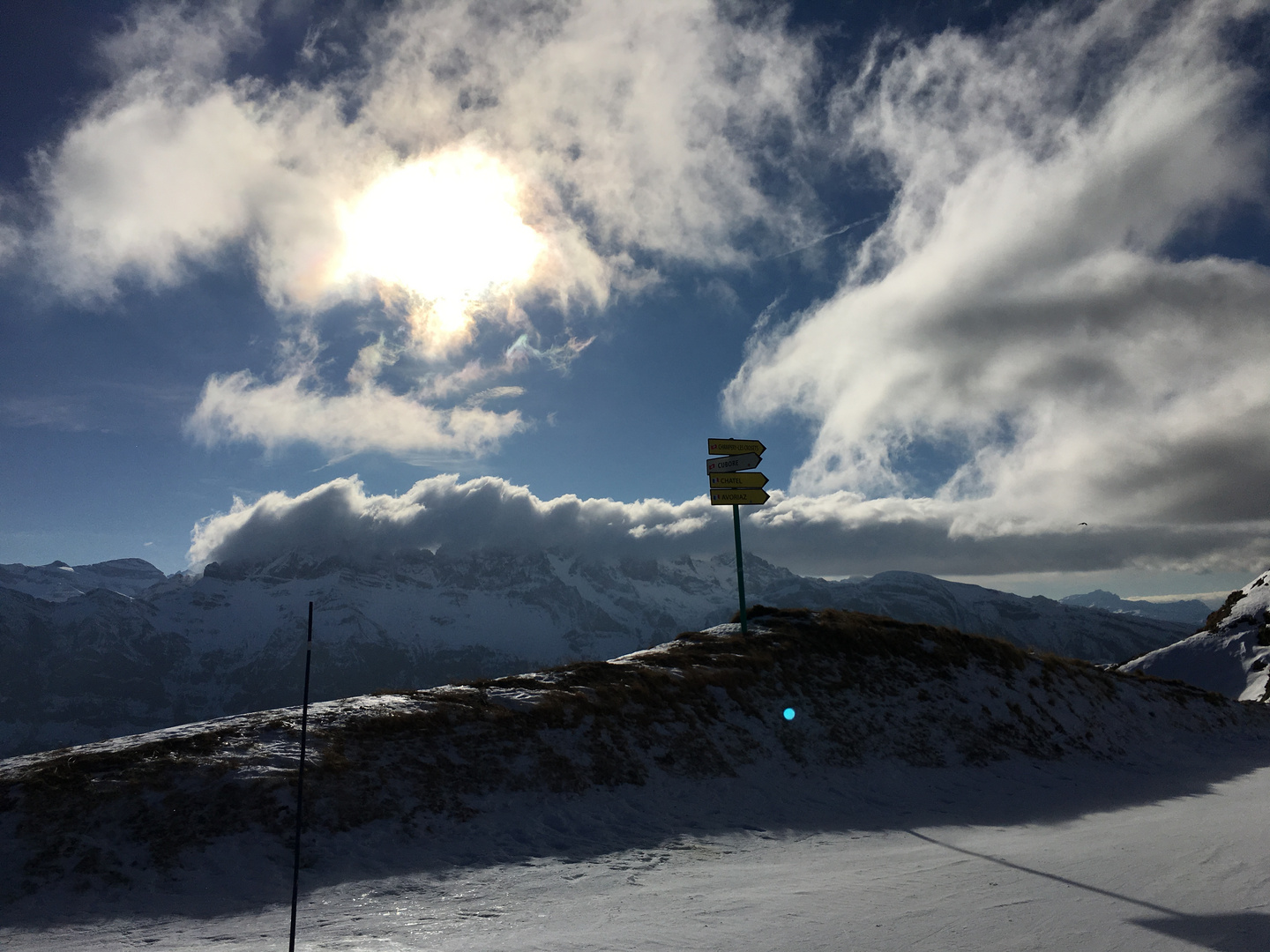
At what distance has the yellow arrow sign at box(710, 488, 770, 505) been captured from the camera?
97.5ft

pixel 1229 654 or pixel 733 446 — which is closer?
pixel 733 446

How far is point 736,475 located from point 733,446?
136 centimetres

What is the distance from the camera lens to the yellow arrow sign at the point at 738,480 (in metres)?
30.1

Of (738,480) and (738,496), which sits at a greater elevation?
(738,480)

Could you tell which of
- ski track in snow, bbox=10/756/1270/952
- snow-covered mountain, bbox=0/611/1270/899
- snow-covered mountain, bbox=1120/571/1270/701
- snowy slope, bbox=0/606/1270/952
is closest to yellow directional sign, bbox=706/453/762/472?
snow-covered mountain, bbox=0/611/1270/899

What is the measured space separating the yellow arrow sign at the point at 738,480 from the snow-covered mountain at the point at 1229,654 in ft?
129

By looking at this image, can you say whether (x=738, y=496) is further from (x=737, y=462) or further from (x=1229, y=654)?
(x=1229, y=654)

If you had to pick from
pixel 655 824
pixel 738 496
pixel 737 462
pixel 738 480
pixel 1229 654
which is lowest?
pixel 655 824

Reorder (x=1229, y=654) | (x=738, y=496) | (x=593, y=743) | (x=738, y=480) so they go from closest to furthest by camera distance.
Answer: (x=593, y=743) < (x=738, y=496) < (x=738, y=480) < (x=1229, y=654)


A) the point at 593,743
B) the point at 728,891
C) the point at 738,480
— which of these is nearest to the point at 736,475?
the point at 738,480

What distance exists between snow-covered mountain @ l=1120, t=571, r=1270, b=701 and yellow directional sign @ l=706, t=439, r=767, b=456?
39.6 m

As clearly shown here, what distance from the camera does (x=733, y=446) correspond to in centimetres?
3067

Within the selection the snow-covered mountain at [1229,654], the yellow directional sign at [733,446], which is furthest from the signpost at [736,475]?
the snow-covered mountain at [1229,654]

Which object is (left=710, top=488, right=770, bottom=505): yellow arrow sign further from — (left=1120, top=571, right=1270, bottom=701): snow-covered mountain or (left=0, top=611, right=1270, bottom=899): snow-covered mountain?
(left=1120, top=571, right=1270, bottom=701): snow-covered mountain
